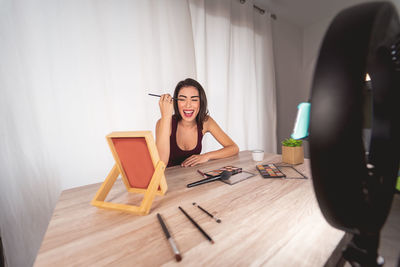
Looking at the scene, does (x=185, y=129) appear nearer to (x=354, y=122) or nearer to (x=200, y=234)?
(x=200, y=234)

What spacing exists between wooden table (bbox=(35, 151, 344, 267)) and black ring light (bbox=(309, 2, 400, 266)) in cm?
17

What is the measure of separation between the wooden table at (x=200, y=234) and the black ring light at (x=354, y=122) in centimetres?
17

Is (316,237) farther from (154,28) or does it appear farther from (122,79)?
(154,28)

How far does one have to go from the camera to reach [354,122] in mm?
173

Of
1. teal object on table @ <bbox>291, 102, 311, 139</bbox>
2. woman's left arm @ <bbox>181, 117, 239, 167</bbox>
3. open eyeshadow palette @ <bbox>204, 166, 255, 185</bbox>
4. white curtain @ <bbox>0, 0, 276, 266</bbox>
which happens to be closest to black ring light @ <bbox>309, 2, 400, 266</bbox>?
teal object on table @ <bbox>291, 102, 311, 139</bbox>

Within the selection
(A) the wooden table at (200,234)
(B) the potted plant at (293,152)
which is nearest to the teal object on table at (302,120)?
(A) the wooden table at (200,234)

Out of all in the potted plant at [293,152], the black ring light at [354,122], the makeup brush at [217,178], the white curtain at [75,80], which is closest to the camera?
the black ring light at [354,122]

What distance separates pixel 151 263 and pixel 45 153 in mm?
1336

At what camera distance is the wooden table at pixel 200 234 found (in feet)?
1.09

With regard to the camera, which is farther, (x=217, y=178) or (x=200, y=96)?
(x=200, y=96)

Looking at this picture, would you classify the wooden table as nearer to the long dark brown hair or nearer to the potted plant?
the potted plant

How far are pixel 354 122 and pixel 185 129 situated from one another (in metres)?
1.38

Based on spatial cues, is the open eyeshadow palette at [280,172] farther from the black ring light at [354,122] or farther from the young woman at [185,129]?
the black ring light at [354,122]

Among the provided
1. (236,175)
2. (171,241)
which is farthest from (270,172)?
(171,241)
